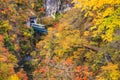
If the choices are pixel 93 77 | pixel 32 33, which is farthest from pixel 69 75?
pixel 32 33

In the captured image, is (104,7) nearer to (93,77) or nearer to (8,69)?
(93,77)

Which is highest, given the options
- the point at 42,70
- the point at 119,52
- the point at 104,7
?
the point at 104,7

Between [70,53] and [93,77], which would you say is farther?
[70,53]

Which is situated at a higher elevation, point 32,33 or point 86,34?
point 86,34

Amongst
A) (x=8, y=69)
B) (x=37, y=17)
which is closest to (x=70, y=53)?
(x=8, y=69)

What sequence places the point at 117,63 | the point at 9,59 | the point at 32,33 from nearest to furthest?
1. the point at 117,63
2. the point at 9,59
3. the point at 32,33

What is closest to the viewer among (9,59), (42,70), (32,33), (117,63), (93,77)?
(117,63)
